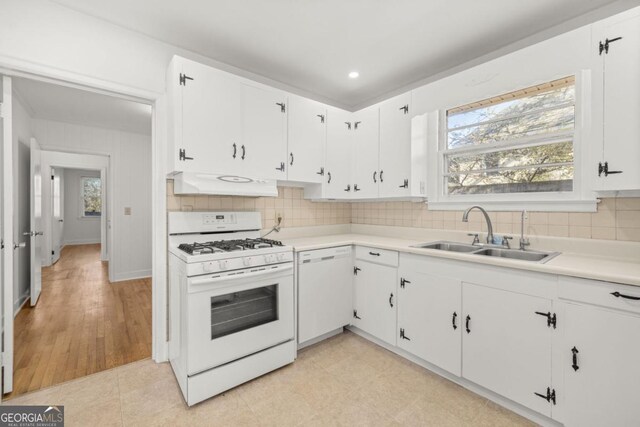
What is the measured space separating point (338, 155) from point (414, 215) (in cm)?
105

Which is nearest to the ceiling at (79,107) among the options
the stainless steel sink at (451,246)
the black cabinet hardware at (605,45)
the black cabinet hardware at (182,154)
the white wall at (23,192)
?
the white wall at (23,192)

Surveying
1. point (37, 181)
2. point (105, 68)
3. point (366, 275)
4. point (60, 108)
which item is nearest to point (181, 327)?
point (366, 275)

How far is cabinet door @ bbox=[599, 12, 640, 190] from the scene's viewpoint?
153 cm

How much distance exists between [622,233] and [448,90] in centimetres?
159

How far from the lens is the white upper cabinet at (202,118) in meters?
2.07

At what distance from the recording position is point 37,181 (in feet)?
12.1

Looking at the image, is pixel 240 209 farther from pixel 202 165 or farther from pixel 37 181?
pixel 37 181

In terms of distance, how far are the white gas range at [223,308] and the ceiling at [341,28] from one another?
4.81 feet

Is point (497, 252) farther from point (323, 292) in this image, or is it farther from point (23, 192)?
point (23, 192)

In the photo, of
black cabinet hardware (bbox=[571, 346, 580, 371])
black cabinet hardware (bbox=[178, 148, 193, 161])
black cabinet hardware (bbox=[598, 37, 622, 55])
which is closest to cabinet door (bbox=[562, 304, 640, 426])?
black cabinet hardware (bbox=[571, 346, 580, 371])

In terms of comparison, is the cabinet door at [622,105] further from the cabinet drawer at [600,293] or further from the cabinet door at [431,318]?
the cabinet door at [431,318]

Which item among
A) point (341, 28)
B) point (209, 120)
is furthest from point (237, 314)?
point (341, 28)

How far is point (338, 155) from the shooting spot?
309cm

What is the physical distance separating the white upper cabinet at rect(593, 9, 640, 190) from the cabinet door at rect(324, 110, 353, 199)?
202 centimetres
